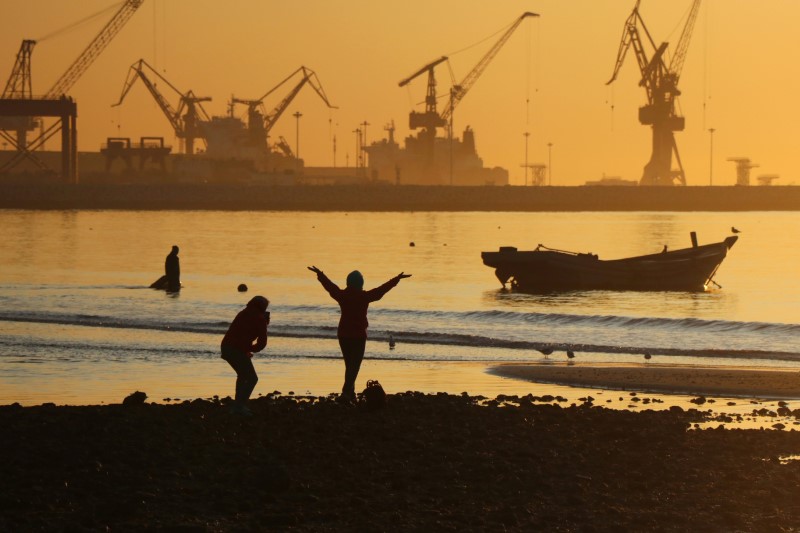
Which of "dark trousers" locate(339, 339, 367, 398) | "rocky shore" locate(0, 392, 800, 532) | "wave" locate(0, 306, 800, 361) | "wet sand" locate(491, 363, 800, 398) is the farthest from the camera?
"wave" locate(0, 306, 800, 361)

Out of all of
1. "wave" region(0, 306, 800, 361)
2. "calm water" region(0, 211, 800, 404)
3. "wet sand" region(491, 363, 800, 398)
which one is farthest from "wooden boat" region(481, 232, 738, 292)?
"wet sand" region(491, 363, 800, 398)

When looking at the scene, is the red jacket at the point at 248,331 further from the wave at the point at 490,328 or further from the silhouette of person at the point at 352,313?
the wave at the point at 490,328

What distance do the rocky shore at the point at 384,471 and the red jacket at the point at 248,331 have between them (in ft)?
2.62

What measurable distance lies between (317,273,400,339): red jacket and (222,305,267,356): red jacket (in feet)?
3.52

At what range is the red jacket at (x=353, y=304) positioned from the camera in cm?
1698

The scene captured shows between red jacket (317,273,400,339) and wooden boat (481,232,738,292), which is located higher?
red jacket (317,273,400,339)

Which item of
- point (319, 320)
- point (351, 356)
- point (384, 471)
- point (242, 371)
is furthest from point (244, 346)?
point (319, 320)

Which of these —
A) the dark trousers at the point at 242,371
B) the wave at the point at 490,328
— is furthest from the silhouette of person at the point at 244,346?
the wave at the point at 490,328

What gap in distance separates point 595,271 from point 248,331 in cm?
3526

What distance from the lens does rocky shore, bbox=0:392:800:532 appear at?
12.2 meters

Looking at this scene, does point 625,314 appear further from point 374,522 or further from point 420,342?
point 374,522

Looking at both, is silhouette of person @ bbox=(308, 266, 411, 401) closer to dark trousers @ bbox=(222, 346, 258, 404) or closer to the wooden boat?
dark trousers @ bbox=(222, 346, 258, 404)

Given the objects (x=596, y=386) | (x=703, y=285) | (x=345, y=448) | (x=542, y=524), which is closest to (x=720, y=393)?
(x=596, y=386)

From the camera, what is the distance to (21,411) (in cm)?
1689
